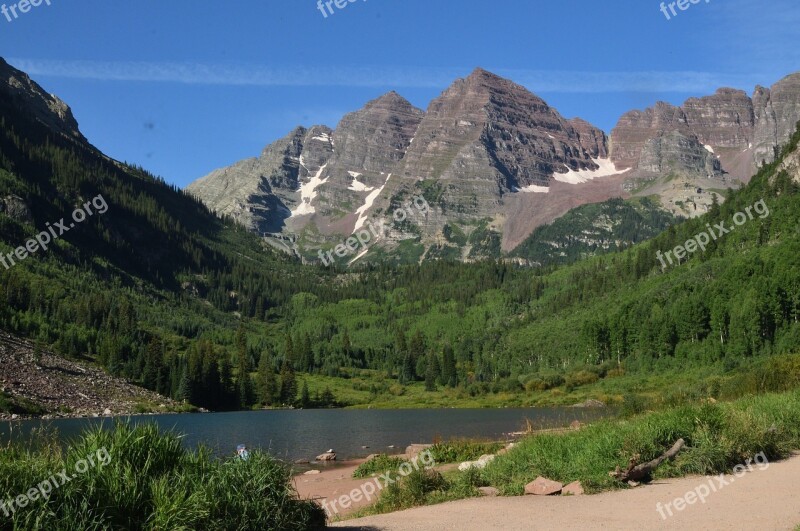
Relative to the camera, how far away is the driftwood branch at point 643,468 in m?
23.1

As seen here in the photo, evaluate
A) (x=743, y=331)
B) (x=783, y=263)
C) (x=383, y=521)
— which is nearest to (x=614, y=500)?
(x=383, y=521)

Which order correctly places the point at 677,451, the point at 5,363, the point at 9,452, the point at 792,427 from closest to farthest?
the point at 9,452 < the point at 677,451 < the point at 792,427 < the point at 5,363

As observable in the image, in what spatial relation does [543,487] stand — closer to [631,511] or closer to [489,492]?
[489,492]

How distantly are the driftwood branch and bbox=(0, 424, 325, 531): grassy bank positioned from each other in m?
11.6

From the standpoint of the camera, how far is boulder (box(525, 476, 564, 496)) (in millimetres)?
22703

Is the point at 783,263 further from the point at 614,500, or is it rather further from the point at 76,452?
the point at 76,452

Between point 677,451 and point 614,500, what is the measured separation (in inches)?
223

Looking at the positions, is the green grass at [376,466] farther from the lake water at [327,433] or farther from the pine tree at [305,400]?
the pine tree at [305,400]

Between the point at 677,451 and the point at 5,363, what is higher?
the point at 5,363

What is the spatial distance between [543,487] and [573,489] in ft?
3.38

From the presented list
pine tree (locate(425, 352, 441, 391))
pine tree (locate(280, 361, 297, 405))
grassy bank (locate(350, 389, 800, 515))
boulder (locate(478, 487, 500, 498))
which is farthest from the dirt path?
pine tree (locate(425, 352, 441, 391))

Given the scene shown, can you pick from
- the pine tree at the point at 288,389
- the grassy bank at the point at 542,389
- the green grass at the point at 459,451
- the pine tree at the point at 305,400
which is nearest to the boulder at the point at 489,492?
the green grass at the point at 459,451

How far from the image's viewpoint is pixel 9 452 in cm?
1527

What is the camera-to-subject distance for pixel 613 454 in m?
24.7
